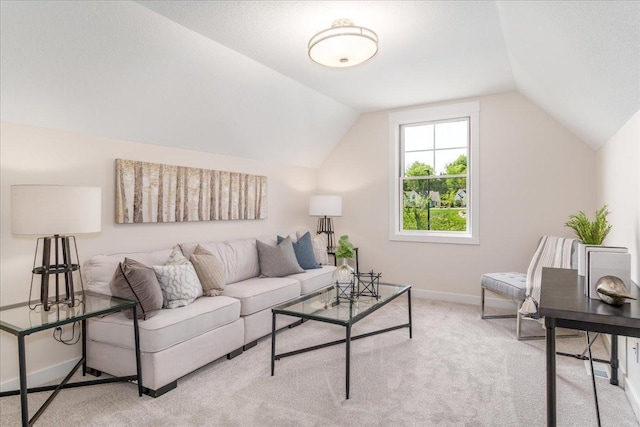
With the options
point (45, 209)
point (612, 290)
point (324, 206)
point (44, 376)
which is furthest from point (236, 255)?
point (612, 290)

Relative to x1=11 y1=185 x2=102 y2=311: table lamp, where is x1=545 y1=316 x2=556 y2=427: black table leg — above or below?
below

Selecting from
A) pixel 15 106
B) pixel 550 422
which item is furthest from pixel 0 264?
pixel 550 422

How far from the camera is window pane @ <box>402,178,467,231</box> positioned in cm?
484

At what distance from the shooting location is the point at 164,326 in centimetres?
245

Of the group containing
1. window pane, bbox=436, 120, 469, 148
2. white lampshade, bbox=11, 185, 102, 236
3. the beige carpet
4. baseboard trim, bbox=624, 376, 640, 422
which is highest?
window pane, bbox=436, 120, 469, 148

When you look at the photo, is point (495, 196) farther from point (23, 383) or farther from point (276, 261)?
point (23, 383)

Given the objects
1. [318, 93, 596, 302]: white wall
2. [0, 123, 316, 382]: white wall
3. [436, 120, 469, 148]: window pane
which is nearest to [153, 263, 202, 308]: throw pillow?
[0, 123, 316, 382]: white wall

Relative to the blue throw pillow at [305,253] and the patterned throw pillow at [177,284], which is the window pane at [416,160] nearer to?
the blue throw pillow at [305,253]

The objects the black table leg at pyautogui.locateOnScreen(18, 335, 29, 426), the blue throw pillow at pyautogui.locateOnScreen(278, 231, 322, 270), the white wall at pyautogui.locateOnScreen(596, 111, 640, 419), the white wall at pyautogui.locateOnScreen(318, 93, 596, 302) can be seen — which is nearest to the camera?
the black table leg at pyautogui.locateOnScreen(18, 335, 29, 426)

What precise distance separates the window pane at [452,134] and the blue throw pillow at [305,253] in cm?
218

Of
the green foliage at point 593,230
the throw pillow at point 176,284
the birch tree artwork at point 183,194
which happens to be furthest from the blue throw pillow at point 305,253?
the green foliage at point 593,230

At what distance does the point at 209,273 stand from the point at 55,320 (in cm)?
124

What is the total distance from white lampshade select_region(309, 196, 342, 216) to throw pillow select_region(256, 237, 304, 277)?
42.4 inches

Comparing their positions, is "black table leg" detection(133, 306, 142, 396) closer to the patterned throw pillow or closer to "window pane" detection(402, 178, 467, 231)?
the patterned throw pillow
